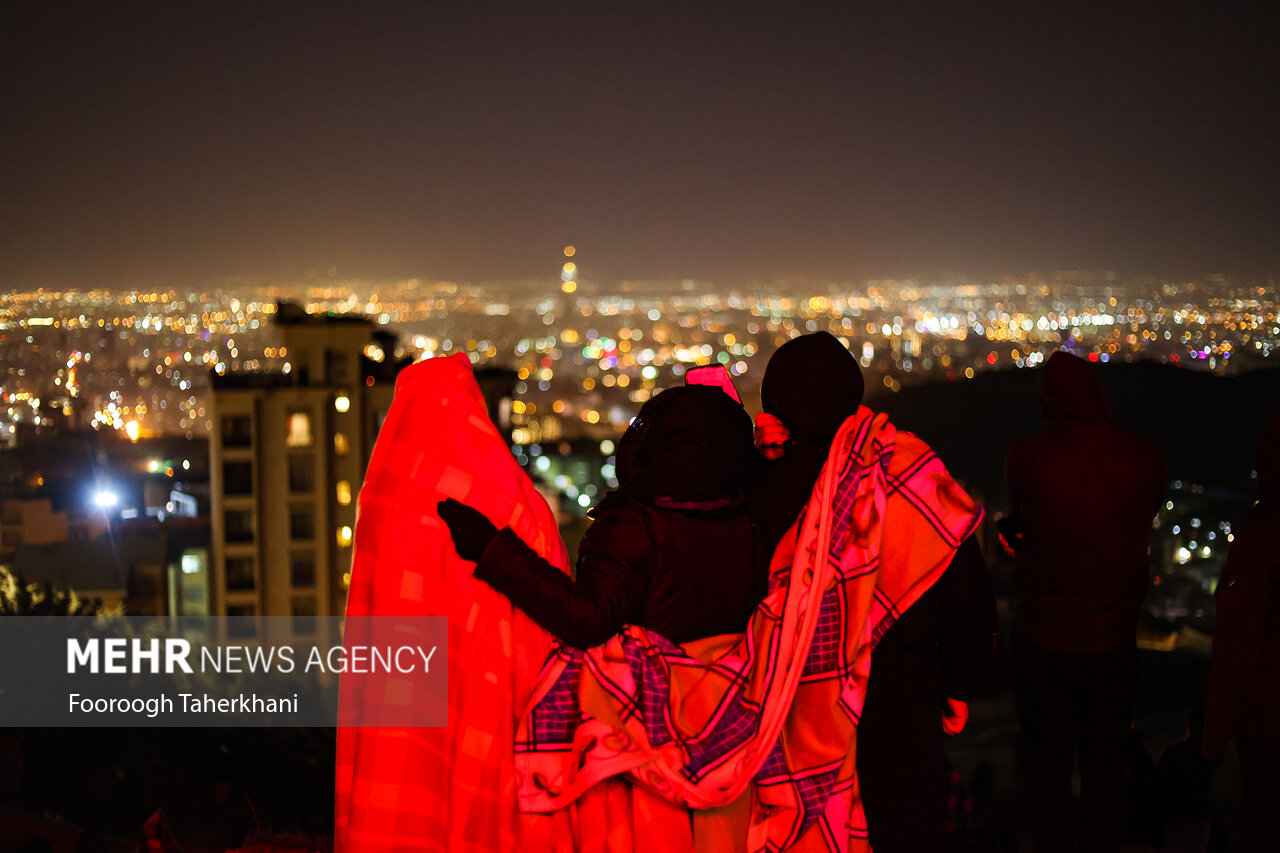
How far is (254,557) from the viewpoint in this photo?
53.8 feet

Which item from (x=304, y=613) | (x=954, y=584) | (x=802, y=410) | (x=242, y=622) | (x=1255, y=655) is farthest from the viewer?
(x=242, y=622)

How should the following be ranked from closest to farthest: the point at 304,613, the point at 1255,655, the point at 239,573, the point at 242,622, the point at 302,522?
the point at 1255,655, the point at 239,573, the point at 302,522, the point at 304,613, the point at 242,622

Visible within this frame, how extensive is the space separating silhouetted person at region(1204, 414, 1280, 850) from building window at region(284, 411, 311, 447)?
600 inches

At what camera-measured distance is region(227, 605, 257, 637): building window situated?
16.7 meters

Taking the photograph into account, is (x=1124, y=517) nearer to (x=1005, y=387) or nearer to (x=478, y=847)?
(x=478, y=847)

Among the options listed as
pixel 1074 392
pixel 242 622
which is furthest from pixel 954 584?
pixel 242 622

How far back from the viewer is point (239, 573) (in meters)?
16.4

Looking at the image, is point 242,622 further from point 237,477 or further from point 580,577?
point 580,577

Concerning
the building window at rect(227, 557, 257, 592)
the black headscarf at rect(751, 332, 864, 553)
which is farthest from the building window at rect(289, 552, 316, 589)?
the black headscarf at rect(751, 332, 864, 553)

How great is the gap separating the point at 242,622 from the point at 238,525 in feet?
8.30

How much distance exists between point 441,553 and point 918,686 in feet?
3.76

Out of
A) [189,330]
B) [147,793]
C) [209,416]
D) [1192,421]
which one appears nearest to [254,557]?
[209,416]

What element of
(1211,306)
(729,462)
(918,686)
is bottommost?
(918,686)

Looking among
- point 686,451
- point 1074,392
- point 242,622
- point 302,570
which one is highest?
point 1074,392
